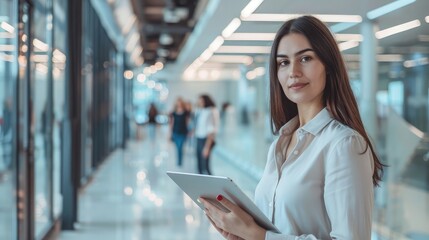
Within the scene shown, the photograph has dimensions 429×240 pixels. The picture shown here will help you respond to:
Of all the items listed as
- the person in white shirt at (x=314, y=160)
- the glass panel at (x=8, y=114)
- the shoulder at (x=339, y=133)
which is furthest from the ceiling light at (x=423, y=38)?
the glass panel at (x=8, y=114)

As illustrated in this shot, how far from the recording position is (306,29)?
58.7 inches

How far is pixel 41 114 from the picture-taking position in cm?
530

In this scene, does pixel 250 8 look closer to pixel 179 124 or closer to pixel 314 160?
pixel 314 160

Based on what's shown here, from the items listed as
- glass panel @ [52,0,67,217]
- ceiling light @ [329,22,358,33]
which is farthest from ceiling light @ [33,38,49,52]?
ceiling light @ [329,22,358,33]

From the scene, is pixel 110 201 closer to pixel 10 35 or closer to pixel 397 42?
pixel 10 35

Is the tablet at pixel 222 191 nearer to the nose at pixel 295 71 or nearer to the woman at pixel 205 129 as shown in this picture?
the nose at pixel 295 71

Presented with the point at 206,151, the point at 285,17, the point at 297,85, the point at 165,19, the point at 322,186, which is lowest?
the point at 206,151

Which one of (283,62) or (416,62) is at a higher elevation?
(416,62)

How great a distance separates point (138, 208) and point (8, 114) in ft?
9.77

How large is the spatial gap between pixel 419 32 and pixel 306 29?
6.05 feet

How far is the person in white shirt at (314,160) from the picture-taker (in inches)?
50.8

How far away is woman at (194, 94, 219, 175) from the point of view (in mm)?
9328

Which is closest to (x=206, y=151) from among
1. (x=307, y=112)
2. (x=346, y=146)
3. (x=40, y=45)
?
(x=40, y=45)

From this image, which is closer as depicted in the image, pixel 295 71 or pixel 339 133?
pixel 339 133
